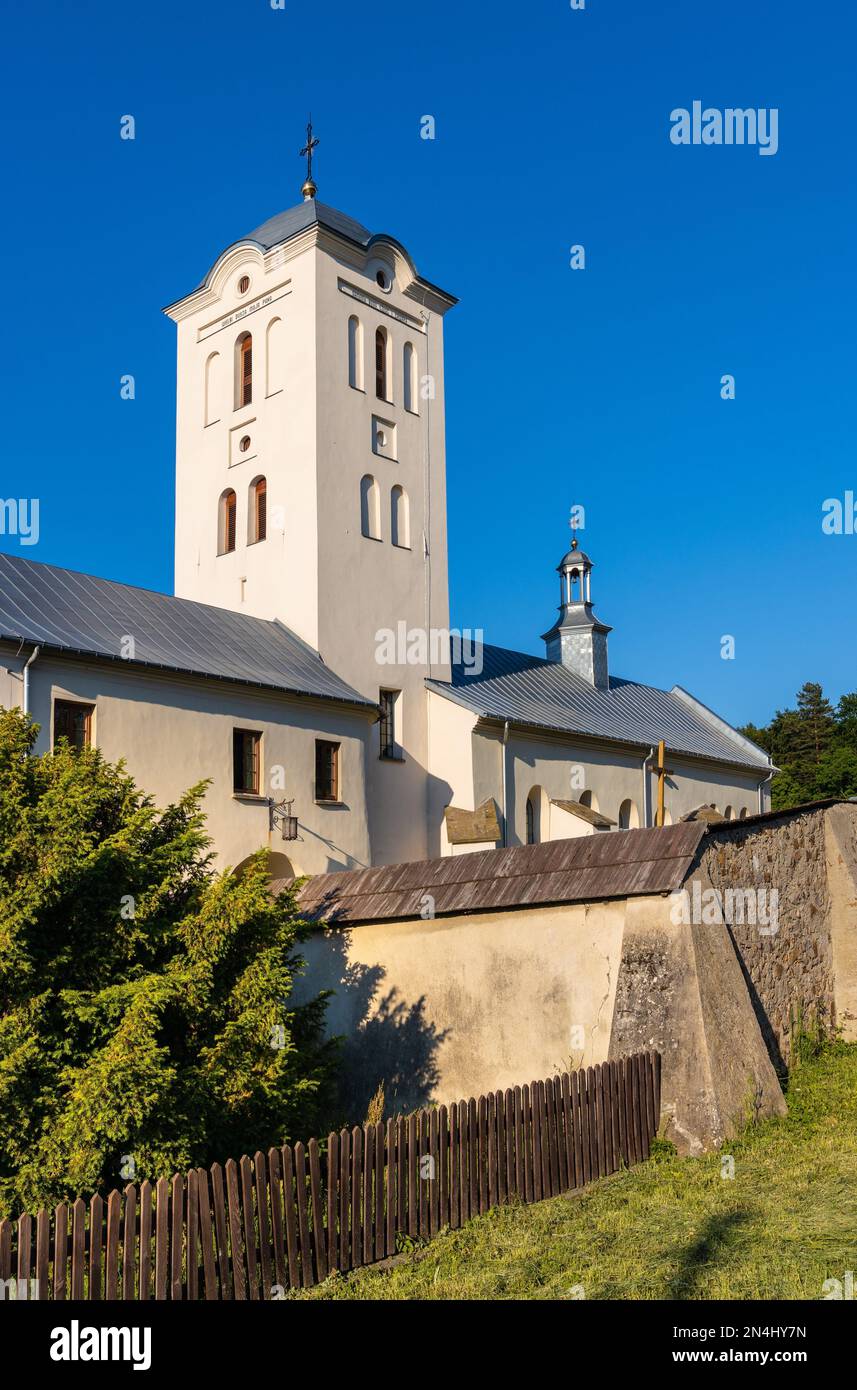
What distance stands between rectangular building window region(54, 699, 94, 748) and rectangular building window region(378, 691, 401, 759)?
9.22m

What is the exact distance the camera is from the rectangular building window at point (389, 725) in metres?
28.3

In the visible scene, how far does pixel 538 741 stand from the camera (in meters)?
31.1

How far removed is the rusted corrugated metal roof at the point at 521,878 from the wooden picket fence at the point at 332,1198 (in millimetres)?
2092

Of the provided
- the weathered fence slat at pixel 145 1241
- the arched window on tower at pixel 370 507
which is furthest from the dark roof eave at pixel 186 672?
the weathered fence slat at pixel 145 1241

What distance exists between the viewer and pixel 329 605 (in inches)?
1093

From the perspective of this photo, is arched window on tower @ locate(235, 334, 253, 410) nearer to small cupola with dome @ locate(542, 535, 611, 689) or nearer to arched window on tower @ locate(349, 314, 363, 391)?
arched window on tower @ locate(349, 314, 363, 391)

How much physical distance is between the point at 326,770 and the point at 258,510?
835cm

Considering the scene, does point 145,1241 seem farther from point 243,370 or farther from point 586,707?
point 586,707

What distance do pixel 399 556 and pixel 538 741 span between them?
598 centimetres

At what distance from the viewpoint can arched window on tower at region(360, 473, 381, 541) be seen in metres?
29.7

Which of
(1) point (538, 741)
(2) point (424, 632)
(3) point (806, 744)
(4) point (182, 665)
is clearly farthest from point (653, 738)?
(3) point (806, 744)

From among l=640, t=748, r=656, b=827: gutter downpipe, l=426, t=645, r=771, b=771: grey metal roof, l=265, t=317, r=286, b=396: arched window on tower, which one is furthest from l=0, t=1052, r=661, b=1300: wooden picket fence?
l=640, t=748, r=656, b=827: gutter downpipe

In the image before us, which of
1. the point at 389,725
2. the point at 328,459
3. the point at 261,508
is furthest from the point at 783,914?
the point at 261,508
